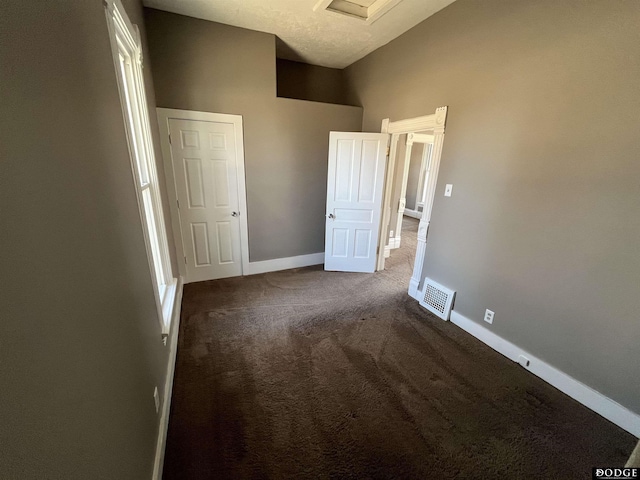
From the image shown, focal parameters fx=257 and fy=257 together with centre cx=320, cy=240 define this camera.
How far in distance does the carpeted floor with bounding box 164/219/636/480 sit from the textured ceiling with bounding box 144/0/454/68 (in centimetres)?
300

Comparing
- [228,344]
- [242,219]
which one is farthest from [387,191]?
[228,344]

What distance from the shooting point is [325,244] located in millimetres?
3764

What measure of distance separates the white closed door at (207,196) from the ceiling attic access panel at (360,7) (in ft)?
5.10

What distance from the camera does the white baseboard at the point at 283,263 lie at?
3.63 meters

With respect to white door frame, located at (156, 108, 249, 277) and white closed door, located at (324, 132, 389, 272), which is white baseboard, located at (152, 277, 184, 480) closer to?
white door frame, located at (156, 108, 249, 277)

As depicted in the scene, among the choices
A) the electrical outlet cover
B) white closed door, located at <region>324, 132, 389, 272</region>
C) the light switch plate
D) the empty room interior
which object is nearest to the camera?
the empty room interior

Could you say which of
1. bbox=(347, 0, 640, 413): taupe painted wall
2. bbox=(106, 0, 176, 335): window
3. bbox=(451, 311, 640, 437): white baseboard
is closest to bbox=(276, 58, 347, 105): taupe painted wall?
bbox=(347, 0, 640, 413): taupe painted wall

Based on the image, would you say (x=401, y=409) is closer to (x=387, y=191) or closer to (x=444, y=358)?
(x=444, y=358)

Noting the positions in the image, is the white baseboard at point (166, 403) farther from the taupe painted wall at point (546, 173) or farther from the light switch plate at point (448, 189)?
the light switch plate at point (448, 189)

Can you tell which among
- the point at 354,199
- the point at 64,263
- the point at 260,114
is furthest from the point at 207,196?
the point at 64,263

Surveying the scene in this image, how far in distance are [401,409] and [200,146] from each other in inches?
126

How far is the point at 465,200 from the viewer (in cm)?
243

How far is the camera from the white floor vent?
8.70 ft

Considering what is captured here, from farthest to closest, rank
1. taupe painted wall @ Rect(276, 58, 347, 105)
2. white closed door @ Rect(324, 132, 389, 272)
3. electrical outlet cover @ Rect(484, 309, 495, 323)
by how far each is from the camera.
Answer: taupe painted wall @ Rect(276, 58, 347, 105) < white closed door @ Rect(324, 132, 389, 272) < electrical outlet cover @ Rect(484, 309, 495, 323)
